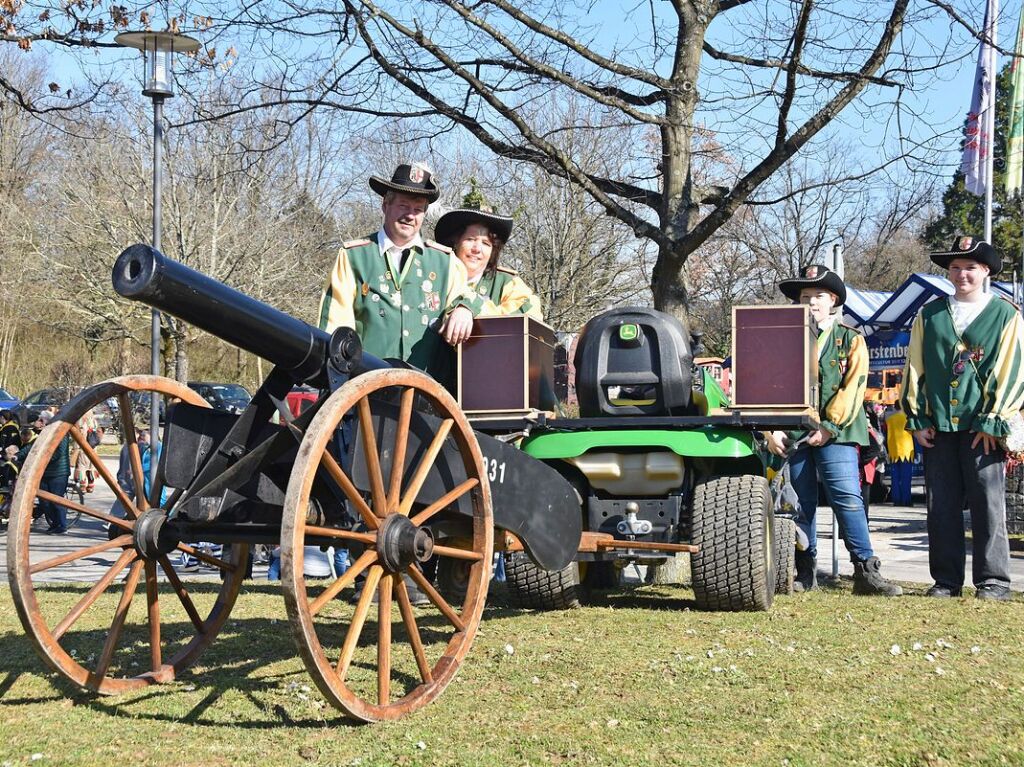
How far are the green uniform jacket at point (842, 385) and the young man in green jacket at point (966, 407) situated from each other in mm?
337

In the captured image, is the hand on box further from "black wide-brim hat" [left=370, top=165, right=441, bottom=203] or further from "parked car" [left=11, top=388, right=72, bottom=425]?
"parked car" [left=11, top=388, right=72, bottom=425]

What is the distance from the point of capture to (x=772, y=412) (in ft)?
21.2

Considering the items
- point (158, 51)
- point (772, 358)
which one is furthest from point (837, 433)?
point (158, 51)

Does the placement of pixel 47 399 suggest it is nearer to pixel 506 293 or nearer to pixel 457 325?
pixel 506 293

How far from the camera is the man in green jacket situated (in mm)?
6031

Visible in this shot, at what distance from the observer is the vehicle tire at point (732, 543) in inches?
248

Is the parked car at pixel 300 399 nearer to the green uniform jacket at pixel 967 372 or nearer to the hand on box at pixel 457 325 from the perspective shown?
the hand on box at pixel 457 325

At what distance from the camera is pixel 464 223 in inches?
268

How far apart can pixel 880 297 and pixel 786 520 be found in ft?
58.1

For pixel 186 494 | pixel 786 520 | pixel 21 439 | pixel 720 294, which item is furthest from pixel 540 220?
pixel 186 494

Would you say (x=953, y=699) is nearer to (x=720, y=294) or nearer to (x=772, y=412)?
(x=772, y=412)

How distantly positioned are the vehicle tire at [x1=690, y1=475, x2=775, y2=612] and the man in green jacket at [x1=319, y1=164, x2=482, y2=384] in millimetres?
1527

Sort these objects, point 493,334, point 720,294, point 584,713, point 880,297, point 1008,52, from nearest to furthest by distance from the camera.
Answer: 1. point 584,713
2. point 493,334
3. point 1008,52
4. point 880,297
5. point 720,294

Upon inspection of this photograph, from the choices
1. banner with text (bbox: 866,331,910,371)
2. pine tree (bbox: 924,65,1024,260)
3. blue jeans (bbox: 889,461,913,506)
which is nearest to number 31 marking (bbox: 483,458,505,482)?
blue jeans (bbox: 889,461,913,506)
